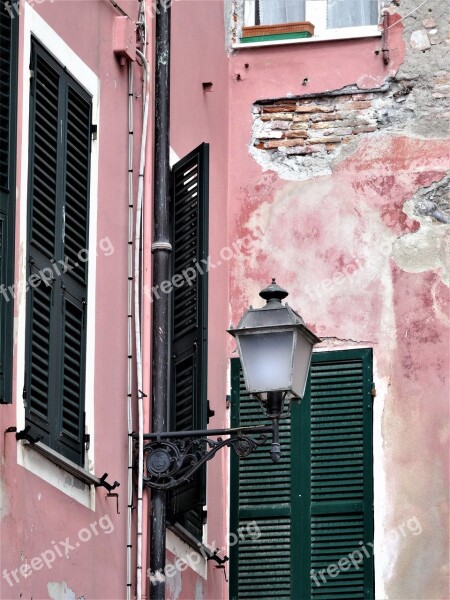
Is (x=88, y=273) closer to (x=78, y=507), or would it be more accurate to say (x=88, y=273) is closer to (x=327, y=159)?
(x=78, y=507)

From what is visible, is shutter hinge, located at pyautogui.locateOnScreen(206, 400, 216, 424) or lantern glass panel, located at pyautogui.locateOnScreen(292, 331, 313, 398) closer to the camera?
lantern glass panel, located at pyautogui.locateOnScreen(292, 331, 313, 398)

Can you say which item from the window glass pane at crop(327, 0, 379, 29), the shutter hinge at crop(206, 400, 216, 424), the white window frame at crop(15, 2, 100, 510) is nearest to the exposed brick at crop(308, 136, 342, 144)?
the window glass pane at crop(327, 0, 379, 29)

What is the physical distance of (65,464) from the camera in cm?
838

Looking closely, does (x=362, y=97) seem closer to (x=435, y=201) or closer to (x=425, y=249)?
(x=435, y=201)

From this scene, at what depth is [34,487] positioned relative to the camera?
8.08 m

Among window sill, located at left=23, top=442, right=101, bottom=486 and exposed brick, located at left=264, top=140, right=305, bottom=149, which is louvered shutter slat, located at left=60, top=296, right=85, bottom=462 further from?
exposed brick, located at left=264, top=140, right=305, bottom=149

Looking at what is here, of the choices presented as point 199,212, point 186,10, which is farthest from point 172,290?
point 186,10

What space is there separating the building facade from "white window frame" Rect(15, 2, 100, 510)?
0.05 ft

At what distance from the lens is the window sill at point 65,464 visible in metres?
8.08

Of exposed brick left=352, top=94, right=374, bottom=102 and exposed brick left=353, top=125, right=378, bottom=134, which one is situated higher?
exposed brick left=352, top=94, right=374, bottom=102

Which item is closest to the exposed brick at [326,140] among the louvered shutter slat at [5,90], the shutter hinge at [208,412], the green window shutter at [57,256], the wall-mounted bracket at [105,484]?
the shutter hinge at [208,412]

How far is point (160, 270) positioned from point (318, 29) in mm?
2923

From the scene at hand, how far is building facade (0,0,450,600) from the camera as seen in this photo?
27.7ft

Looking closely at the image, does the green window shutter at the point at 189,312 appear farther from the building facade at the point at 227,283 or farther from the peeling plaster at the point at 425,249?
the peeling plaster at the point at 425,249
